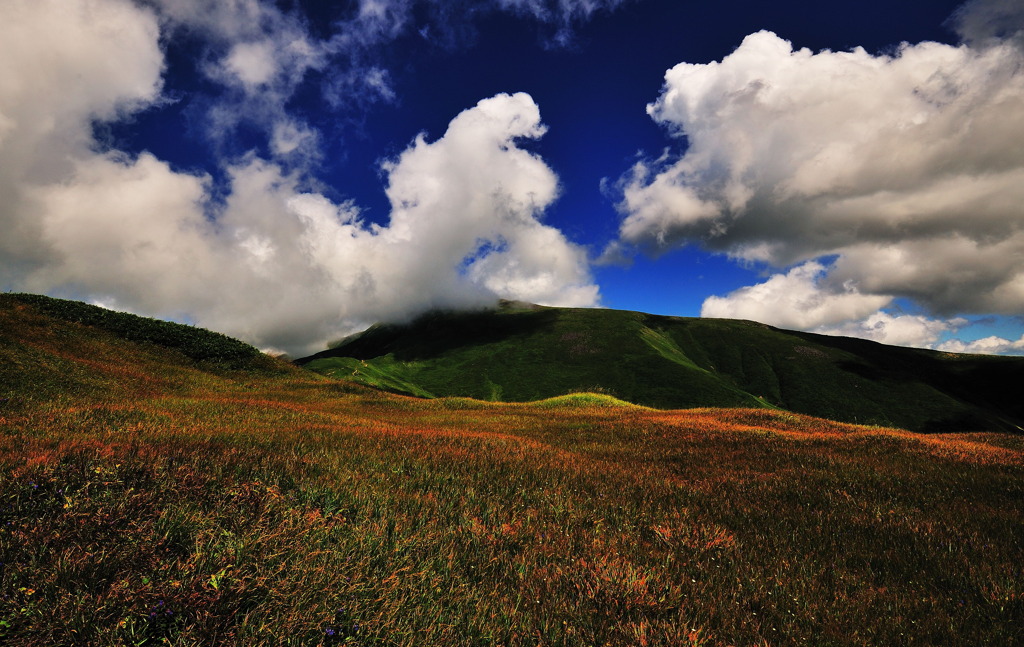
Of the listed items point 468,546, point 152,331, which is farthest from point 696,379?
point 468,546

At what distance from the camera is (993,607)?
4.32 m

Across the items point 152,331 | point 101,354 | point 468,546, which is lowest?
point 468,546

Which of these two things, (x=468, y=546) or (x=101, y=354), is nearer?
(x=468, y=546)

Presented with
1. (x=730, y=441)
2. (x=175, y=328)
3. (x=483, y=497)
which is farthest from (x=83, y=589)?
(x=175, y=328)

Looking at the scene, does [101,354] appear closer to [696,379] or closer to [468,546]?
[468,546]

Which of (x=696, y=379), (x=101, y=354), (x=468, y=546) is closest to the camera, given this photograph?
(x=468, y=546)

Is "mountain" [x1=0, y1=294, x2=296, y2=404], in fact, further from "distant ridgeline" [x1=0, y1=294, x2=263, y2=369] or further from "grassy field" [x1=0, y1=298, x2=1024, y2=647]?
"grassy field" [x1=0, y1=298, x2=1024, y2=647]

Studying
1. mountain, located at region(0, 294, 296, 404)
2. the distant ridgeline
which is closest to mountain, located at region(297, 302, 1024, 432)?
the distant ridgeline

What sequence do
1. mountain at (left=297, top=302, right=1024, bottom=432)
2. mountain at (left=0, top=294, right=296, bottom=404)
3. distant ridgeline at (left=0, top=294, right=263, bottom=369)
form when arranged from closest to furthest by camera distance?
mountain at (left=0, top=294, right=296, bottom=404) → distant ridgeline at (left=0, top=294, right=263, bottom=369) → mountain at (left=297, top=302, right=1024, bottom=432)

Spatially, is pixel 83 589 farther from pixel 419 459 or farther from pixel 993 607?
pixel 993 607

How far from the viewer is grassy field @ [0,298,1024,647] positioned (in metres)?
2.89

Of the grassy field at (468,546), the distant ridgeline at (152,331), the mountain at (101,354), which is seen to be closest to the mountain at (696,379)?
the distant ridgeline at (152,331)

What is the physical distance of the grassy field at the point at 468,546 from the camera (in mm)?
2891

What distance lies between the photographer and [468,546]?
475cm
